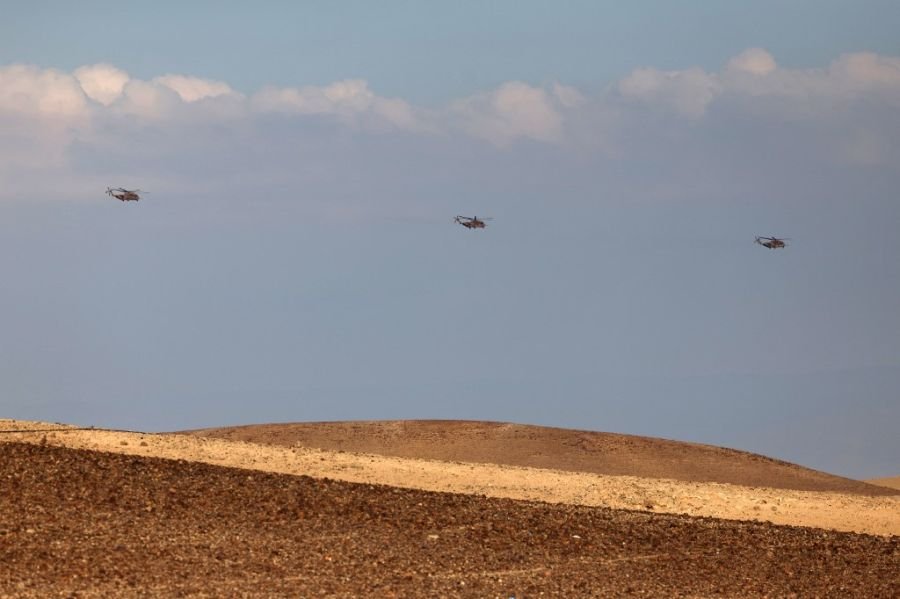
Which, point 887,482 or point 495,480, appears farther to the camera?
point 887,482

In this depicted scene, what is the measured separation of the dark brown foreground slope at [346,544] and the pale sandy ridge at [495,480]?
1287 mm

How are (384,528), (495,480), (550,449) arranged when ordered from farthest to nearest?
(550,449) < (495,480) < (384,528)

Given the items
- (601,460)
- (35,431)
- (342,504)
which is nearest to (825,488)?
(601,460)

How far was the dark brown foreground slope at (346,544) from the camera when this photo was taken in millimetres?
12914

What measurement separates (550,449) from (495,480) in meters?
6.51

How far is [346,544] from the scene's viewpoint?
14539 mm

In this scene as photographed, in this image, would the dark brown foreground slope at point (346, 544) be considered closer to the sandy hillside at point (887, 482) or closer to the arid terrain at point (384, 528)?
the arid terrain at point (384, 528)

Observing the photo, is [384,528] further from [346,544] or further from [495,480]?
[495,480]

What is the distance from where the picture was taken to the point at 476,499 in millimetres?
17656

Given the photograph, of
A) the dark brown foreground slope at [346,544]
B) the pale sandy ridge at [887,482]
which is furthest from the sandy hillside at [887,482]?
the dark brown foreground slope at [346,544]

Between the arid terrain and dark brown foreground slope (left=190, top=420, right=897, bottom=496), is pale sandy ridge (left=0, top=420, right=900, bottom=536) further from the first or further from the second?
dark brown foreground slope (left=190, top=420, right=897, bottom=496)

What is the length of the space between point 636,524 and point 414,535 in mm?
3398

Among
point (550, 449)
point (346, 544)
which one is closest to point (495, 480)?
point (346, 544)

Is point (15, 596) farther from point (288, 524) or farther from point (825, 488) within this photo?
point (825, 488)
